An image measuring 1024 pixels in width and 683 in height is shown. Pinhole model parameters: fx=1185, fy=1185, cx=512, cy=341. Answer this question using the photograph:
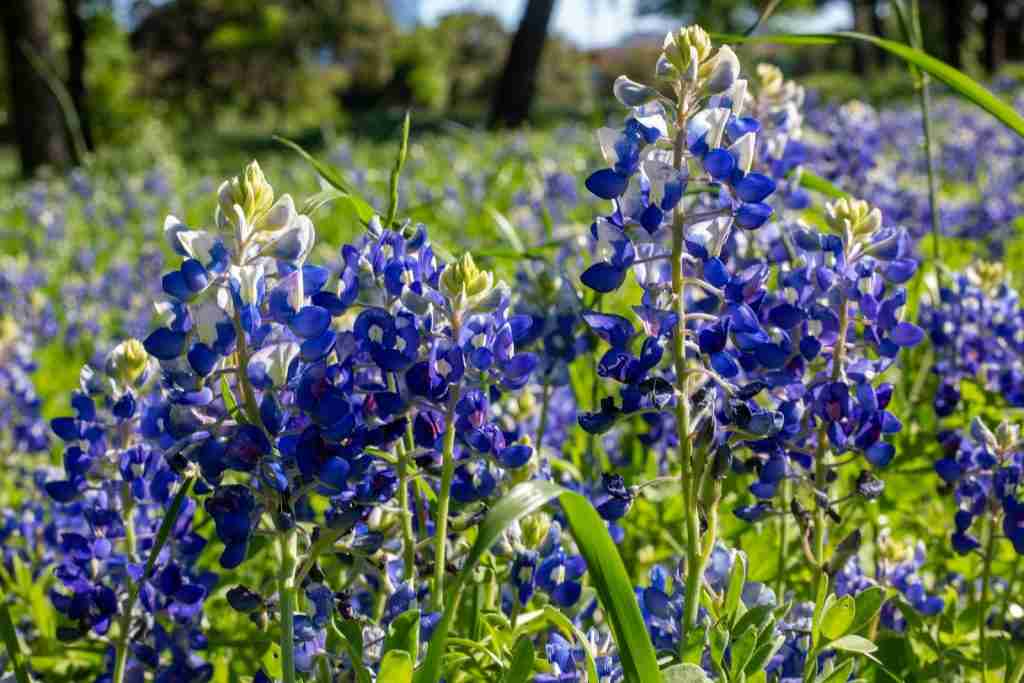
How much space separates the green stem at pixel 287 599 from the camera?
4.32ft

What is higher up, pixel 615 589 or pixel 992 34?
pixel 992 34

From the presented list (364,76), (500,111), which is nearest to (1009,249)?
(500,111)

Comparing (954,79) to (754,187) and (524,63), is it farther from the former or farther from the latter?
(524,63)

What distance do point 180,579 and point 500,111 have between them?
1365 centimetres

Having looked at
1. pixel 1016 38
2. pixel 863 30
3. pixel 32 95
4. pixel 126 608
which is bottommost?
pixel 126 608

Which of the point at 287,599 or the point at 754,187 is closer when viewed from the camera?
the point at 287,599

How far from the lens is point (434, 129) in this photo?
18266 millimetres

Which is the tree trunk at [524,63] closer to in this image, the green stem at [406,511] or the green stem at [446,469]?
the green stem at [406,511]

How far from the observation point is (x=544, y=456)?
77.0 inches

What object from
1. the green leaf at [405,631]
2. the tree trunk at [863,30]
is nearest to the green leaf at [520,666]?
the green leaf at [405,631]

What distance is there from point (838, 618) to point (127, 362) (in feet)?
3.74

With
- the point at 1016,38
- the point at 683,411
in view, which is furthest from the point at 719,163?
the point at 1016,38

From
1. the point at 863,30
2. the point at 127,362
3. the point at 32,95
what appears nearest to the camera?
the point at 127,362

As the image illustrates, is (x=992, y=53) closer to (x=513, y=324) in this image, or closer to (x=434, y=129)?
(x=434, y=129)
